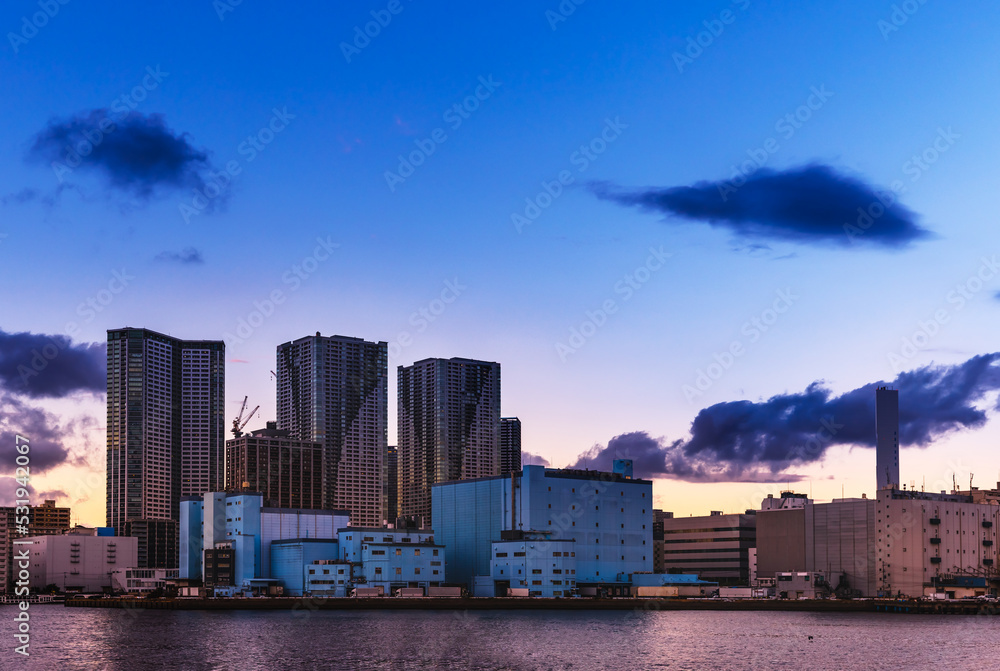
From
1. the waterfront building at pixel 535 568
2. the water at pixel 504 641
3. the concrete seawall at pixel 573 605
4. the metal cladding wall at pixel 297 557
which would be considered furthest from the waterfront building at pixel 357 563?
the water at pixel 504 641

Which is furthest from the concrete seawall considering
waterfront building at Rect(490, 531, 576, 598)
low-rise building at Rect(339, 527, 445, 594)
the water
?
the water

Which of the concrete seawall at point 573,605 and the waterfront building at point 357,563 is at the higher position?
the waterfront building at point 357,563

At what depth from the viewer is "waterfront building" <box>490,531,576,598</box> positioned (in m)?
187

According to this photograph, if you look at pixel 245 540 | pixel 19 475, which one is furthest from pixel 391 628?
pixel 19 475

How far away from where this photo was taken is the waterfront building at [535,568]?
7362 inches

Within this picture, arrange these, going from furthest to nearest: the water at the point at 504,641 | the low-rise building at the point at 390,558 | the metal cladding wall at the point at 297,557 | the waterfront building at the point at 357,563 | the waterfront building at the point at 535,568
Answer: the metal cladding wall at the point at 297,557, the low-rise building at the point at 390,558, the waterfront building at the point at 357,563, the waterfront building at the point at 535,568, the water at the point at 504,641

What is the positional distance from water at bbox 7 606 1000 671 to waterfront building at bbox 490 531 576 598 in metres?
14.8

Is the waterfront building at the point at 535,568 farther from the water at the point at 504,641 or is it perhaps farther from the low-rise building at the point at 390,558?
the water at the point at 504,641

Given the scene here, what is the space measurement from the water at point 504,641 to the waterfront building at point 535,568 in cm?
1484

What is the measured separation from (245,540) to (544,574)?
51912 mm

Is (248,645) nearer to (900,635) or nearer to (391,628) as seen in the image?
(391,628)

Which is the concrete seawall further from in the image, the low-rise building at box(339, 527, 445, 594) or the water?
the water

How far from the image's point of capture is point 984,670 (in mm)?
92438

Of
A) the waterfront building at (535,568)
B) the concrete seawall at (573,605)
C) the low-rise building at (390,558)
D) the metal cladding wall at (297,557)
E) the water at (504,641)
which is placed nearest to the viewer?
the water at (504,641)
